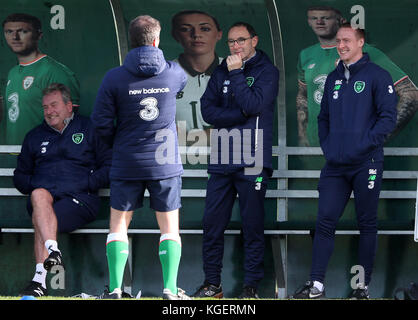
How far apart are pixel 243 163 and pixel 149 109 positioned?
3.60 feet

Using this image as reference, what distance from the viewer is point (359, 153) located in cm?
592

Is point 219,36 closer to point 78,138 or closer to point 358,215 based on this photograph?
point 78,138

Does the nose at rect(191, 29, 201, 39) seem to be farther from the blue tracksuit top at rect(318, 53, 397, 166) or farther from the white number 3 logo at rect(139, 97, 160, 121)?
the white number 3 logo at rect(139, 97, 160, 121)

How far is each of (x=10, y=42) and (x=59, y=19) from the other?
429mm

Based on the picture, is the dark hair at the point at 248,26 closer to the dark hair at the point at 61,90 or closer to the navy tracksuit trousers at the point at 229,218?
the navy tracksuit trousers at the point at 229,218

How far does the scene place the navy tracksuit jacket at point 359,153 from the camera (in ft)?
19.5

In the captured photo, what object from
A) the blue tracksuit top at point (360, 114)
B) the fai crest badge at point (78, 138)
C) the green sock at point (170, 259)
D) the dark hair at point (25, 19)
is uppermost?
the dark hair at point (25, 19)

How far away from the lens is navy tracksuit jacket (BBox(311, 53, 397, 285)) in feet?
19.5

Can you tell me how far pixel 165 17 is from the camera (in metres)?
6.92

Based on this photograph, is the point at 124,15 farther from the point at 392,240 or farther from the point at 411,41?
the point at 392,240

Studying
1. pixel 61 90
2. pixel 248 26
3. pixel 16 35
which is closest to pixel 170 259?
pixel 248 26

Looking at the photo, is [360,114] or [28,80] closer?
[360,114]

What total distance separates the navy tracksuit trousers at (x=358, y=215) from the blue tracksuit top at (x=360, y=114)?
88 mm

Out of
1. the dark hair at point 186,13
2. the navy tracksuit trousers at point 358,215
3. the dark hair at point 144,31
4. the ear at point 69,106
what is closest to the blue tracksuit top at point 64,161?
the ear at point 69,106
